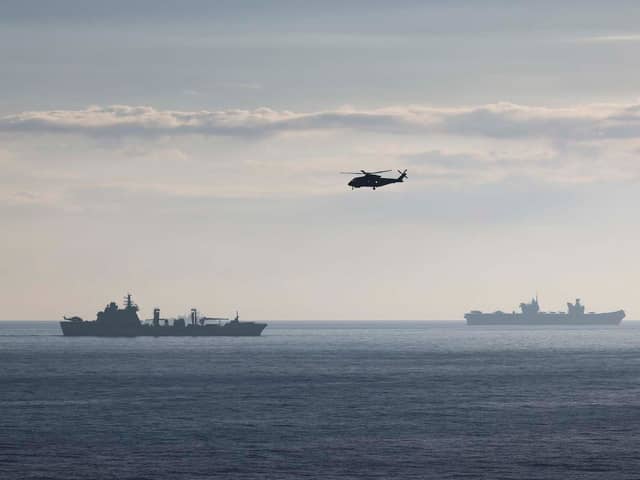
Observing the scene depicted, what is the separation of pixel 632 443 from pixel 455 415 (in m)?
22.5

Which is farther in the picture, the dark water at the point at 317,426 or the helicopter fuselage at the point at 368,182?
the helicopter fuselage at the point at 368,182

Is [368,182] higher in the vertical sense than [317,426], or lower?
higher

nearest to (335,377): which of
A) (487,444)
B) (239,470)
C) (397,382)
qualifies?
(397,382)

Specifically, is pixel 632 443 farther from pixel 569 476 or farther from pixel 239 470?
pixel 239 470

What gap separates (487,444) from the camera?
8169 cm

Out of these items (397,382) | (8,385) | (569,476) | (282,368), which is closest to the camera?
(569,476)

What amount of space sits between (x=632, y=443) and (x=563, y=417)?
18500mm

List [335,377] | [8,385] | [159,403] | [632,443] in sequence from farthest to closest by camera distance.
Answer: [335,377] → [8,385] → [159,403] → [632,443]

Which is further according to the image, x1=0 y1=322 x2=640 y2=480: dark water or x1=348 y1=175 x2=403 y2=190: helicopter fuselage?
x1=348 y1=175 x2=403 y2=190: helicopter fuselage

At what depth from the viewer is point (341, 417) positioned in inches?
3895

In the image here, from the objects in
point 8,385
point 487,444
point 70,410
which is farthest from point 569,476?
point 8,385

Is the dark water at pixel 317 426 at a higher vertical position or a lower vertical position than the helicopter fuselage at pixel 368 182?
lower

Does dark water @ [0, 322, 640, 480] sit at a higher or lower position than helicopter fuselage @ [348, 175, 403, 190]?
lower

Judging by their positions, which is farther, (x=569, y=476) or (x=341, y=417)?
(x=341, y=417)
